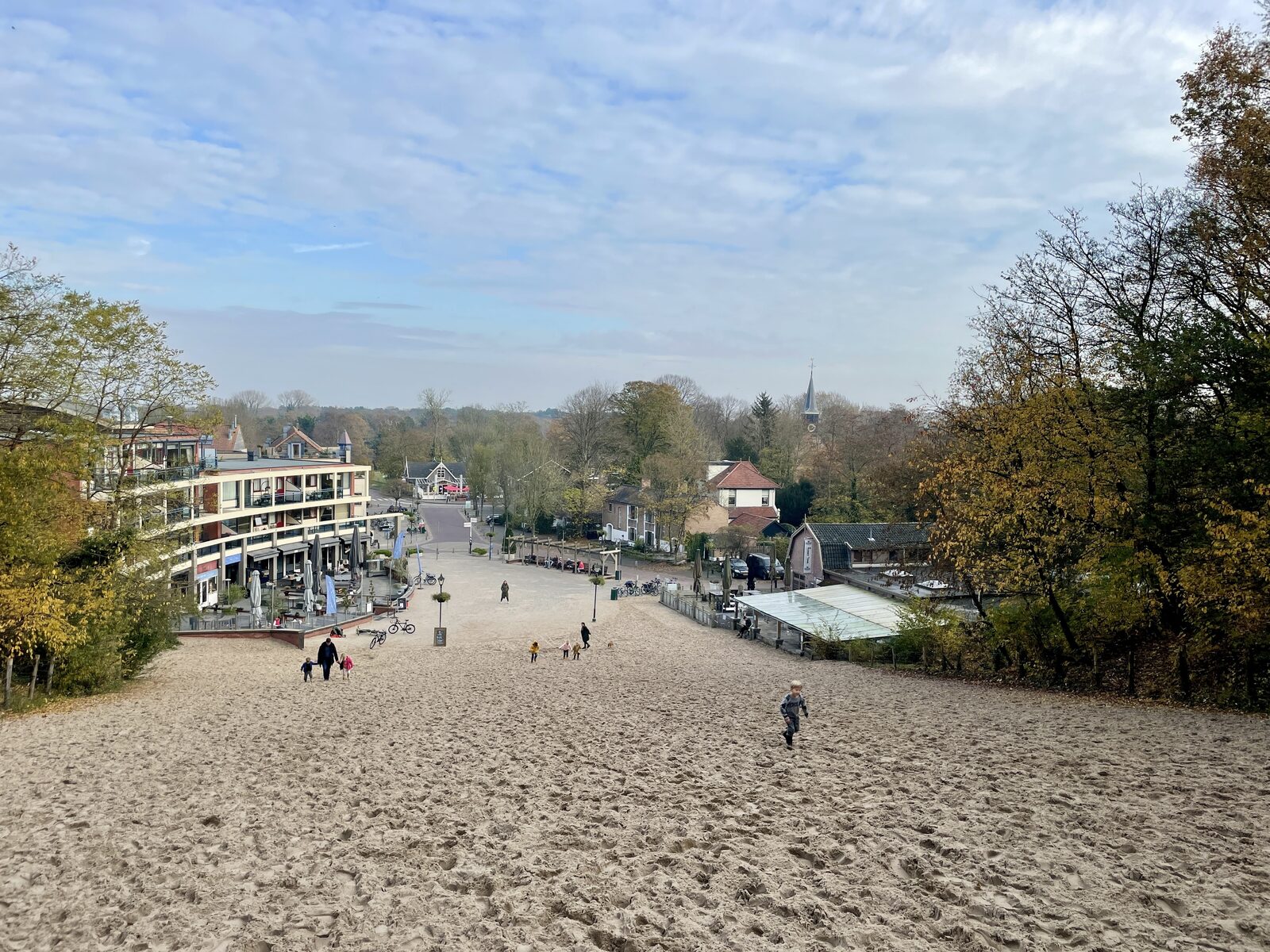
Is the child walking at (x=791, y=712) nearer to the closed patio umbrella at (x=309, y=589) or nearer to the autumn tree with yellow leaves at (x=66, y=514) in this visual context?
the autumn tree with yellow leaves at (x=66, y=514)

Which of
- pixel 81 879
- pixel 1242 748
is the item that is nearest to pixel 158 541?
pixel 81 879

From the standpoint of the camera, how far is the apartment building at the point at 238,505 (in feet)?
102

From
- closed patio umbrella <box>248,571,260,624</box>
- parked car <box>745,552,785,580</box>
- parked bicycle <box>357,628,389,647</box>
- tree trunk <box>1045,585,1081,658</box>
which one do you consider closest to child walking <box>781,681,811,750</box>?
tree trunk <box>1045,585,1081,658</box>

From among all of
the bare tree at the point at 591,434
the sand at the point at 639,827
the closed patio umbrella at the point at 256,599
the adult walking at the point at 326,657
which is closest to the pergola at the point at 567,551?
the bare tree at the point at 591,434

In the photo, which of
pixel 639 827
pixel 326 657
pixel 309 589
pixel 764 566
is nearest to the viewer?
pixel 639 827

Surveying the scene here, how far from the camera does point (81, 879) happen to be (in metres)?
8.11

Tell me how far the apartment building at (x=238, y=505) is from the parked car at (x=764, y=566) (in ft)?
84.1

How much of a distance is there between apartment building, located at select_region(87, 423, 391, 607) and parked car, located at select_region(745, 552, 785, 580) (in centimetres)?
2563

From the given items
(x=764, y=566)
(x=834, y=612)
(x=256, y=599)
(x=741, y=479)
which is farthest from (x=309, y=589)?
(x=741, y=479)

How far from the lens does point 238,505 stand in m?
49.8

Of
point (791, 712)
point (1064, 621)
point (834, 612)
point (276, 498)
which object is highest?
point (276, 498)

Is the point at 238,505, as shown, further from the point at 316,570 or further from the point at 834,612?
the point at 834,612

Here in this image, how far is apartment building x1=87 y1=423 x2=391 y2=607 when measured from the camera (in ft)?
102

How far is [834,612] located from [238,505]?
37159 mm
